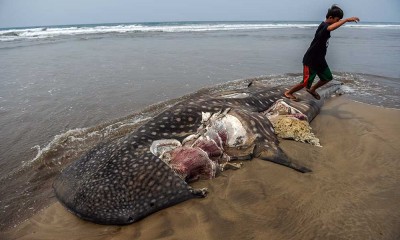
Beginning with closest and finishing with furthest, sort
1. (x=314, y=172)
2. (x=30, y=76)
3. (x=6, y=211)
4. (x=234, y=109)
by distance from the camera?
(x=6, y=211) < (x=314, y=172) < (x=234, y=109) < (x=30, y=76)

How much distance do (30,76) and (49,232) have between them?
8677 mm

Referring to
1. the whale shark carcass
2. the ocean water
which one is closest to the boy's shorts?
the whale shark carcass

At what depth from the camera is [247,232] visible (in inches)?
121

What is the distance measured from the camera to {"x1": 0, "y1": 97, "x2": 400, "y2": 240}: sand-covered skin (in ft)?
10.1

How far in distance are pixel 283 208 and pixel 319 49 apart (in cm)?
373

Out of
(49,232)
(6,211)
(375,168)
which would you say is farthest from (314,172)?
(6,211)

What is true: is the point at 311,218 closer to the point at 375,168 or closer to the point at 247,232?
the point at 247,232

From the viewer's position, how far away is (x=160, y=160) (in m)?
3.67

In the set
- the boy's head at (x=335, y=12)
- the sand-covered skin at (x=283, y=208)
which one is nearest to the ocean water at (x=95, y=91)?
the sand-covered skin at (x=283, y=208)

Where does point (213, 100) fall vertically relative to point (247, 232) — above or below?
above

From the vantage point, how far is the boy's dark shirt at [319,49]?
18.9ft

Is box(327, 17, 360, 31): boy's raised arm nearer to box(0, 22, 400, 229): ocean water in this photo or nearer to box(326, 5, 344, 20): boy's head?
box(326, 5, 344, 20): boy's head

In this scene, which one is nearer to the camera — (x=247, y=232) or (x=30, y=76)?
(x=247, y=232)

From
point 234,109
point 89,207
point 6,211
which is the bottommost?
point 6,211
